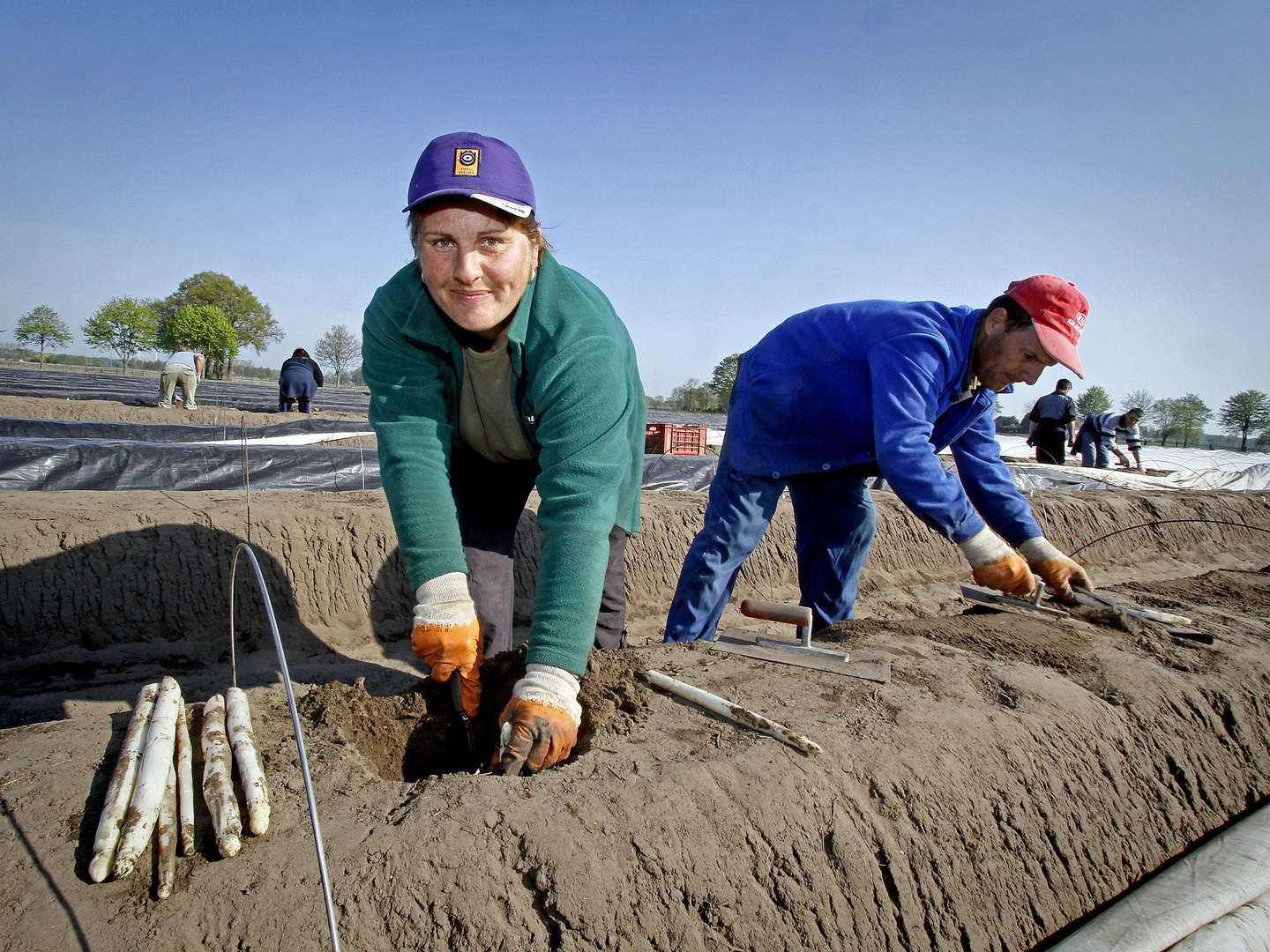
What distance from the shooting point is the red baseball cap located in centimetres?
245

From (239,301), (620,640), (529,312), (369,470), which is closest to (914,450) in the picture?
(620,640)

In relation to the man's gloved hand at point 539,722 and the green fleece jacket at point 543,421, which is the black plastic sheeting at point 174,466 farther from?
the man's gloved hand at point 539,722

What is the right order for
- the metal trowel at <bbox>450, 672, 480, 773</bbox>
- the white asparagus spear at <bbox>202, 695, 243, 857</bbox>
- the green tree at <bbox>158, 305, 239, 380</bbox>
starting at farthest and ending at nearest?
the green tree at <bbox>158, 305, 239, 380</bbox>
the metal trowel at <bbox>450, 672, 480, 773</bbox>
the white asparagus spear at <bbox>202, 695, 243, 857</bbox>

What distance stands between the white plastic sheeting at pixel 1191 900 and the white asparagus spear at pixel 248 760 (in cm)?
191

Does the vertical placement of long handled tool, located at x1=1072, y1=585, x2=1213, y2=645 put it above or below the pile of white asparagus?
above

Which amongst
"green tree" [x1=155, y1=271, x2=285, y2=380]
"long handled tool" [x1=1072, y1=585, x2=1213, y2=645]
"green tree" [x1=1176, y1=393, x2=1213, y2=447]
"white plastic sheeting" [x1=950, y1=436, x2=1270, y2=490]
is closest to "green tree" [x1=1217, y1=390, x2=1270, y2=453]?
"green tree" [x1=1176, y1=393, x2=1213, y2=447]

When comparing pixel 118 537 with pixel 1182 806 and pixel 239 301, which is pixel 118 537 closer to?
pixel 1182 806

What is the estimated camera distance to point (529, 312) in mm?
1877

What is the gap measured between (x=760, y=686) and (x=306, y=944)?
140cm

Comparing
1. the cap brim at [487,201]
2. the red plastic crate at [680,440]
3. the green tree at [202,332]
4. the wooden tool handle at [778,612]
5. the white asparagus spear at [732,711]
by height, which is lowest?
the white asparagus spear at [732,711]

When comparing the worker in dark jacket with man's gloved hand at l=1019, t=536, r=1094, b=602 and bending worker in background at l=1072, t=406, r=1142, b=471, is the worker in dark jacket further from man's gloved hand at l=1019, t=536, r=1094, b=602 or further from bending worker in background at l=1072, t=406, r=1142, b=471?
bending worker in background at l=1072, t=406, r=1142, b=471

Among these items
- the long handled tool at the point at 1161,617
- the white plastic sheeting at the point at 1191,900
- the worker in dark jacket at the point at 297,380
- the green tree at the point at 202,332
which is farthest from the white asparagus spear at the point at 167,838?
the green tree at the point at 202,332

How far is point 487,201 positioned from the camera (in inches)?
65.7

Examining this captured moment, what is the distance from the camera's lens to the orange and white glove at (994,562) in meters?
2.65
